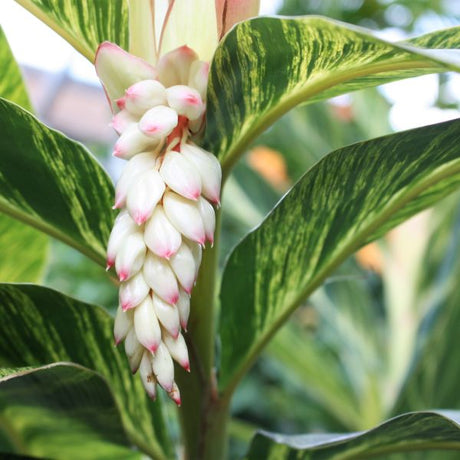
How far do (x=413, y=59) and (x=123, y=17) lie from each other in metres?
0.19

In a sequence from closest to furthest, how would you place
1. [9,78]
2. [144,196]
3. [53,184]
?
[144,196] → [53,184] → [9,78]

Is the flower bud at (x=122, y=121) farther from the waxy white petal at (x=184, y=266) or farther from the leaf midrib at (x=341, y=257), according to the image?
the leaf midrib at (x=341, y=257)

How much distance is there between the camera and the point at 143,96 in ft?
1.15

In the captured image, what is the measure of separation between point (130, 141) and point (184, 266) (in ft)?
0.23

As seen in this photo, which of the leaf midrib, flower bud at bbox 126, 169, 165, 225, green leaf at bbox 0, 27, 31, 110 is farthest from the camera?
green leaf at bbox 0, 27, 31, 110

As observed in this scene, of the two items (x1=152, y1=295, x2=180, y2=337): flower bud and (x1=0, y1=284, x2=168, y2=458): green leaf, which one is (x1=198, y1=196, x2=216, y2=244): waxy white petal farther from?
(x1=0, y1=284, x2=168, y2=458): green leaf

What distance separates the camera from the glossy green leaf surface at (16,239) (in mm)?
548

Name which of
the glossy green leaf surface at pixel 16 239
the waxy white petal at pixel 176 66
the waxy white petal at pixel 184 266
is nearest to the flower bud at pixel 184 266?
the waxy white petal at pixel 184 266

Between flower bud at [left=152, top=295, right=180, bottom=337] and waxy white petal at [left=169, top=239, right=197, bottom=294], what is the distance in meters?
0.01

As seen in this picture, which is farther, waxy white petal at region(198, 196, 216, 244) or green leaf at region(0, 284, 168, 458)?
green leaf at region(0, 284, 168, 458)

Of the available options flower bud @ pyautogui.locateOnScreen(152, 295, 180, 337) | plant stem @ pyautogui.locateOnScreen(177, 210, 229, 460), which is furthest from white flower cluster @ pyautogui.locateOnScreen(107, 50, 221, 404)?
plant stem @ pyautogui.locateOnScreen(177, 210, 229, 460)

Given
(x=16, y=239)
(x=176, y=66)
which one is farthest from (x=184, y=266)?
(x=16, y=239)

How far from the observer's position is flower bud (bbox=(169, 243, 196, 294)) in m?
0.34

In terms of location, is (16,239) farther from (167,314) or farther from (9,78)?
(167,314)
